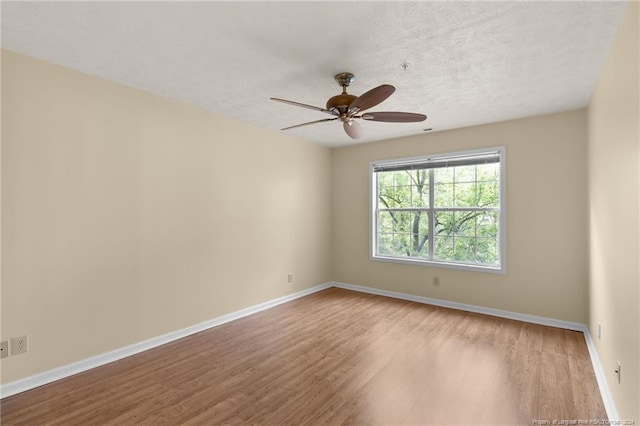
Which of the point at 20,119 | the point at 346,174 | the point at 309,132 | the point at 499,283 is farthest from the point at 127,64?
the point at 499,283

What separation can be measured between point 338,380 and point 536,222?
9.99ft

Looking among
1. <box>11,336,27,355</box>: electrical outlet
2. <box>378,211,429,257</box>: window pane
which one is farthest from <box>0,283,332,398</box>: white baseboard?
<box>378,211,429,257</box>: window pane

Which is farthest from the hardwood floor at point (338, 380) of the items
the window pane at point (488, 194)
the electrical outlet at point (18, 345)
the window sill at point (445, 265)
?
the window pane at point (488, 194)

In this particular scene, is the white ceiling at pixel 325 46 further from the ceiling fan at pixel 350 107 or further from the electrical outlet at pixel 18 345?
the electrical outlet at pixel 18 345

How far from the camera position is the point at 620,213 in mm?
1922

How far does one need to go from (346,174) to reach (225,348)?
3.43 meters

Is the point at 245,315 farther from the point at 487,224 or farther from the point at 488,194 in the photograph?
the point at 488,194

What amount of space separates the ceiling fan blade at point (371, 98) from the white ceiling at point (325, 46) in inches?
13.3

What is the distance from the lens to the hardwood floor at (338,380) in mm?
2084

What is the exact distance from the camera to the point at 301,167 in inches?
199

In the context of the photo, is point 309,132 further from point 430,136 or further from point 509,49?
point 509,49

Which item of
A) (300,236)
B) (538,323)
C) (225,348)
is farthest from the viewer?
(300,236)

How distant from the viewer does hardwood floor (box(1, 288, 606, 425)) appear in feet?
6.84

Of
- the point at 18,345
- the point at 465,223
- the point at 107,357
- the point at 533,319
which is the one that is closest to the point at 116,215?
the point at 18,345
